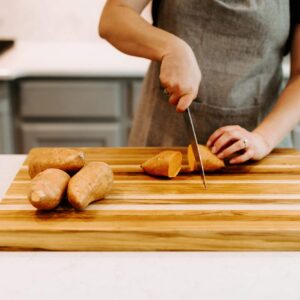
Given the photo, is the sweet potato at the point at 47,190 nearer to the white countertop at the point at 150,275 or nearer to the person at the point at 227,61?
the white countertop at the point at 150,275

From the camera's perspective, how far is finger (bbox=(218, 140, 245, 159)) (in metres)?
1.01

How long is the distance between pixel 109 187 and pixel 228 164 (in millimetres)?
304

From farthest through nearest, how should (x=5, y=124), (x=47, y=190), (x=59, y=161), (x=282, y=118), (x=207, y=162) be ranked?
(x=5, y=124)
(x=282, y=118)
(x=207, y=162)
(x=59, y=161)
(x=47, y=190)

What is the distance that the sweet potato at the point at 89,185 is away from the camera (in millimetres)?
766

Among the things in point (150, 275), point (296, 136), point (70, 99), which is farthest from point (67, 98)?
point (150, 275)

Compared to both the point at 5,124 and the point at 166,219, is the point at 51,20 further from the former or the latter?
the point at 166,219

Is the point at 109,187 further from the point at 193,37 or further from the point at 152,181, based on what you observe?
the point at 193,37

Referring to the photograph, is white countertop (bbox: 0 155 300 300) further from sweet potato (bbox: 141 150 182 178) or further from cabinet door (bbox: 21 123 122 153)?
cabinet door (bbox: 21 123 122 153)

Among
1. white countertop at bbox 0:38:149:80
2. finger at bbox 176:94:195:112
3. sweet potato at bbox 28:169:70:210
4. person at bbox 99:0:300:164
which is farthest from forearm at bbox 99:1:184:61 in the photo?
white countertop at bbox 0:38:149:80

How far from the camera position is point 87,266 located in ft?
2.23

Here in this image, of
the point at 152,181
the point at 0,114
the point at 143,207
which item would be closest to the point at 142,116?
the point at 152,181

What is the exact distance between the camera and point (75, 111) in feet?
6.75

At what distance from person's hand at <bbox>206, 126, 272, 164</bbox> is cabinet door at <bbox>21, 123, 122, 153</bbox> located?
1.07m

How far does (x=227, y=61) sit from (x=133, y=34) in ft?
0.93
